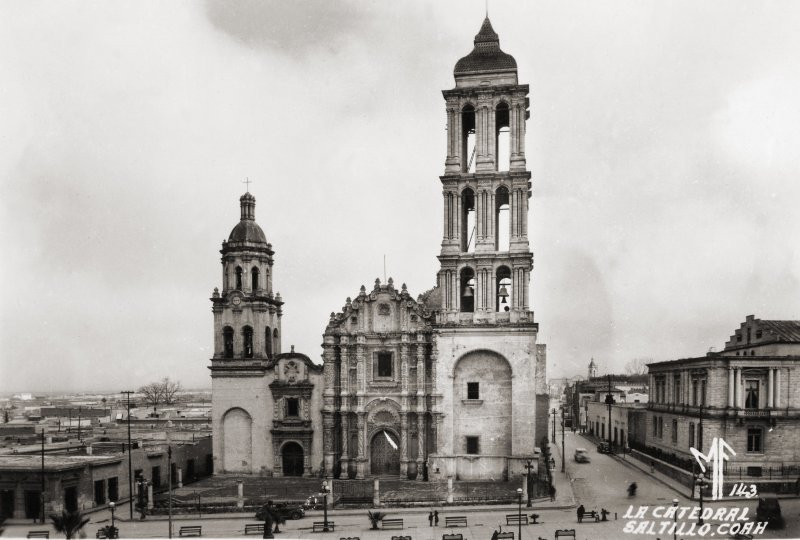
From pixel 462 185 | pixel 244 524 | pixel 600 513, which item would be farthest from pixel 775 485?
pixel 244 524

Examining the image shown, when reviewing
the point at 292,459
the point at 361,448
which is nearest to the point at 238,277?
the point at 292,459

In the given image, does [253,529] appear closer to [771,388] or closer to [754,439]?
[754,439]

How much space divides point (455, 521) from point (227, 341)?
25292 millimetres

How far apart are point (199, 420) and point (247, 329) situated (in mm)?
25954

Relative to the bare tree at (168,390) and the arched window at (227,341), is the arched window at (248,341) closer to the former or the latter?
the arched window at (227,341)

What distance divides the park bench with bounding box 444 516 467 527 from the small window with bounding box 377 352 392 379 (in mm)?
15388

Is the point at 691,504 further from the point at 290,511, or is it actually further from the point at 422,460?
the point at 290,511

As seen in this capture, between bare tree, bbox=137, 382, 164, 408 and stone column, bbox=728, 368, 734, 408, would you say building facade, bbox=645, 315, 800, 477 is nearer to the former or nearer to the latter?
stone column, bbox=728, 368, 734, 408

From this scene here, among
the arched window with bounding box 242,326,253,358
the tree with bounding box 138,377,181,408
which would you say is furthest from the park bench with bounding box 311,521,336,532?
the tree with bounding box 138,377,181,408

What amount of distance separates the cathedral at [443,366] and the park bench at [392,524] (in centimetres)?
1123

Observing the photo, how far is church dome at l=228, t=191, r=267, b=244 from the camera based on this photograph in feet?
180

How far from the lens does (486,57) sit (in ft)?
162

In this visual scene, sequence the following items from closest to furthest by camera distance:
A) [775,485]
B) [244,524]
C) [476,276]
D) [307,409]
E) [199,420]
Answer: [244,524]
[775,485]
[476,276]
[307,409]
[199,420]

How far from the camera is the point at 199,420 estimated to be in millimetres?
75375
